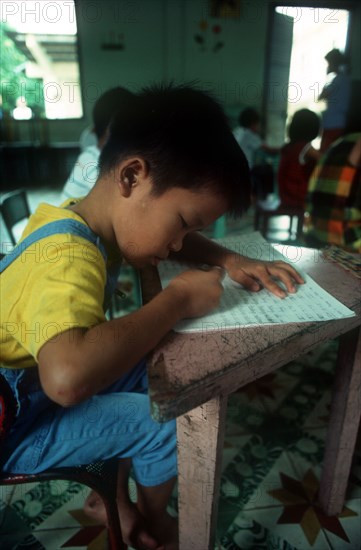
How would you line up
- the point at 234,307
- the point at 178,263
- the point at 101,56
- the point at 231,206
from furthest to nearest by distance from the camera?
the point at 101,56 → the point at 178,263 → the point at 231,206 → the point at 234,307

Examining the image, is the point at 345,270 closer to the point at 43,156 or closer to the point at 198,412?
the point at 198,412

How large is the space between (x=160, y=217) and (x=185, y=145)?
12cm

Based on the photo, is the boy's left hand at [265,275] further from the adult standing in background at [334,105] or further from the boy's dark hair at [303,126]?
the boy's dark hair at [303,126]

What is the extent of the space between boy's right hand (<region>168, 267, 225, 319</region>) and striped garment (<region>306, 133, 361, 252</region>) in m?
0.93

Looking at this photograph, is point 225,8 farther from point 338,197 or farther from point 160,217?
point 160,217

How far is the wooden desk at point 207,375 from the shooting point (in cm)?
42

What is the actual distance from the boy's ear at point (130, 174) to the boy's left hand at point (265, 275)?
238 mm

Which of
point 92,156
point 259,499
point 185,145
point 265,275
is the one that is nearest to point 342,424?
point 259,499

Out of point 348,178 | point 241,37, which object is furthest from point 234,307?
point 241,37

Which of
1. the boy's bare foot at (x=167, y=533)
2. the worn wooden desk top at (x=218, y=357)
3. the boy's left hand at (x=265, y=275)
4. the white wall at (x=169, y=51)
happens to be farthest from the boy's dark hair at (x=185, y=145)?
the white wall at (x=169, y=51)

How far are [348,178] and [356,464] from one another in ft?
3.09

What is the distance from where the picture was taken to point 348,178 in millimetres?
1396

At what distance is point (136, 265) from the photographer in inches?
28.7

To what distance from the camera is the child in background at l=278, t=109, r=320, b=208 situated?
2.62 m
